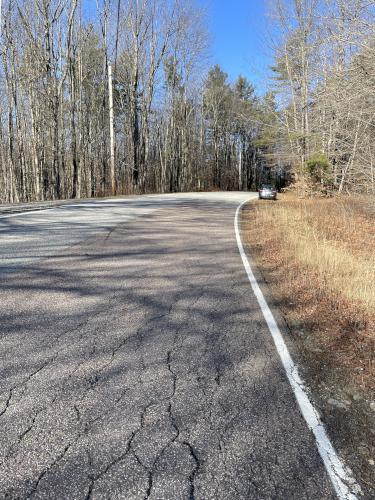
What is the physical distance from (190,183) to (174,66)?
1505cm

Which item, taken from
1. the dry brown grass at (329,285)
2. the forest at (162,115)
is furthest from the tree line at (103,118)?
the dry brown grass at (329,285)

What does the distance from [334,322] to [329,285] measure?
131 cm

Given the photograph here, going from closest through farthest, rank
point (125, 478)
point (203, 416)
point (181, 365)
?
point (125, 478) → point (203, 416) → point (181, 365)

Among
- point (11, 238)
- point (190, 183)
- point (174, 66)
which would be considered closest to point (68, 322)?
point (11, 238)

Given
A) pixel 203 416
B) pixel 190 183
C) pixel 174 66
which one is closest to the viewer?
pixel 203 416

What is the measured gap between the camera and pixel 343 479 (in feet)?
7.22

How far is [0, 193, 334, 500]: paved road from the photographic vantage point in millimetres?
2104

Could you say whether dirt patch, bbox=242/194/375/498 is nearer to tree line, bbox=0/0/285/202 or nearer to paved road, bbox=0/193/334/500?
paved road, bbox=0/193/334/500

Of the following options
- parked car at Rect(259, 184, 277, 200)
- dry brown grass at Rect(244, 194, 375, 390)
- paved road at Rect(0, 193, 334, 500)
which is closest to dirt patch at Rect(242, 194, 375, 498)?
dry brown grass at Rect(244, 194, 375, 390)

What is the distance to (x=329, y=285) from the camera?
5.85m

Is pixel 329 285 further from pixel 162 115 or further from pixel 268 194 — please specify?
pixel 162 115

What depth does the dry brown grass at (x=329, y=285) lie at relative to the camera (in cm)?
398

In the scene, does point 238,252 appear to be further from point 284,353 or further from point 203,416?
point 203,416

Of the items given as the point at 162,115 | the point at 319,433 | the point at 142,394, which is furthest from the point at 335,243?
the point at 162,115
